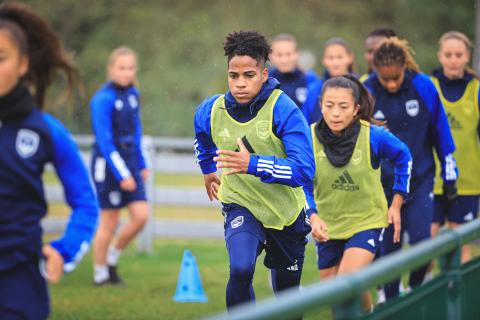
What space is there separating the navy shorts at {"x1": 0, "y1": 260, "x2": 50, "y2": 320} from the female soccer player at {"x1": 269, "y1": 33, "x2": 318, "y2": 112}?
6651mm

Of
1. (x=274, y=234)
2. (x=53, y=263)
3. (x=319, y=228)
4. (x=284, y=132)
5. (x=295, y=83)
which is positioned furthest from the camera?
(x=295, y=83)

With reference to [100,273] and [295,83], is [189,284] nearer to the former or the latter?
[100,273]

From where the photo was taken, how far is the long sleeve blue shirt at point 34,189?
437 cm

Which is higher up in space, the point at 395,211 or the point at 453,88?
the point at 453,88

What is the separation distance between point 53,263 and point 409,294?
162 centimetres

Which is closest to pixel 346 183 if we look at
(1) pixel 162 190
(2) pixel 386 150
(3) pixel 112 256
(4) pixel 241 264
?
(2) pixel 386 150

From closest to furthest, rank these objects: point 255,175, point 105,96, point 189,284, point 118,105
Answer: point 255,175 → point 189,284 → point 105,96 → point 118,105

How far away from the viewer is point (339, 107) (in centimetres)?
748

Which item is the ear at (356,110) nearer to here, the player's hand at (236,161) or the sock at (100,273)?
the player's hand at (236,161)

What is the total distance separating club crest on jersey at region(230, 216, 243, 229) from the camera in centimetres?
649

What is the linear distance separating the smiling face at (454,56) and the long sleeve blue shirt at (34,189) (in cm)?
590

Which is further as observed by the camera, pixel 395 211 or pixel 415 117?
pixel 415 117

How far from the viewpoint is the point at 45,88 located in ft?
15.5

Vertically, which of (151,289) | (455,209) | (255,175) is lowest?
(151,289)
